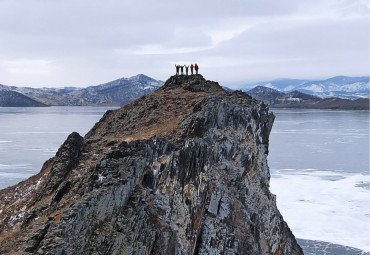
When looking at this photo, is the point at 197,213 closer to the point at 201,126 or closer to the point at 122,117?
the point at 201,126

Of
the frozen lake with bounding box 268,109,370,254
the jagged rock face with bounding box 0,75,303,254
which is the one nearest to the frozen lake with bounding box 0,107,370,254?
the frozen lake with bounding box 268,109,370,254

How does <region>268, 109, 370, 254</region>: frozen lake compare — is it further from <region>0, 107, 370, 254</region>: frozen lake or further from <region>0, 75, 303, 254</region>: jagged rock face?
<region>0, 75, 303, 254</region>: jagged rock face

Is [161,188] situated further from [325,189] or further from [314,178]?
[314,178]

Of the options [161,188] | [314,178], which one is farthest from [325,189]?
[161,188]

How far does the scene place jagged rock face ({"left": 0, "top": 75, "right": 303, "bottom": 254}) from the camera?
1328 centimetres

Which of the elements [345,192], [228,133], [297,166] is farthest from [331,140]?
[228,133]

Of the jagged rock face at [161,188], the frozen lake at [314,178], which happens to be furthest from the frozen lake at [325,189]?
the jagged rock face at [161,188]

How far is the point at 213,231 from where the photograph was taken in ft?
63.5

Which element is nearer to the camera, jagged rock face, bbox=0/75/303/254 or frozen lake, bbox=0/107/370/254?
jagged rock face, bbox=0/75/303/254

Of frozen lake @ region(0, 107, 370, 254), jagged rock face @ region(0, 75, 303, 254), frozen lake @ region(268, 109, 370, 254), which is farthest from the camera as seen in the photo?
Answer: frozen lake @ region(0, 107, 370, 254)

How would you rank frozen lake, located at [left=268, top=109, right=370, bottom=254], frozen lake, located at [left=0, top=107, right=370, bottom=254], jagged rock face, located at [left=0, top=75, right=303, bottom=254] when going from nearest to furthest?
jagged rock face, located at [left=0, top=75, right=303, bottom=254]
frozen lake, located at [left=268, top=109, right=370, bottom=254]
frozen lake, located at [left=0, top=107, right=370, bottom=254]

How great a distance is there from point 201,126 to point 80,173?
6.39 m

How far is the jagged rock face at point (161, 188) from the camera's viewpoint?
1328cm

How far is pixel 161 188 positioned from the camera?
16672 mm
